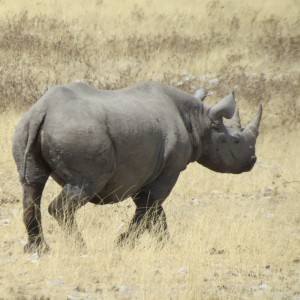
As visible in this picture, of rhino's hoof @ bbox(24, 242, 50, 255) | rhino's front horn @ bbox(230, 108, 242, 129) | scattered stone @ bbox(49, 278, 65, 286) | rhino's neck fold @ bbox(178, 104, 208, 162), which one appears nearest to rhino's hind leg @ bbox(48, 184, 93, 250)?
rhino's hoof @ bbox(24, 242, 50, 255)

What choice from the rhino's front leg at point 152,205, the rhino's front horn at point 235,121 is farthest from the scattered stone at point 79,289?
the rhino's front horn at point 235,121

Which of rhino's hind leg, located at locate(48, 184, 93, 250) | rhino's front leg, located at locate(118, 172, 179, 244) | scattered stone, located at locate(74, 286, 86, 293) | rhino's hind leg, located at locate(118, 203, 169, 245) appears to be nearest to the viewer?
scattered stone, located at locate(74, 286, 86, 293)

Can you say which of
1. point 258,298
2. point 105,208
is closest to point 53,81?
point 105,208

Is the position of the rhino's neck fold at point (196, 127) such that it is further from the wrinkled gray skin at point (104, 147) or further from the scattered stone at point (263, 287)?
the scattered stone at point (263, 287)

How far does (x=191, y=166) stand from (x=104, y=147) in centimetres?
745

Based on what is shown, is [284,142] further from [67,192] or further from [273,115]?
[67,192]

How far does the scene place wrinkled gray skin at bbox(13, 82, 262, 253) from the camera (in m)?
8.98

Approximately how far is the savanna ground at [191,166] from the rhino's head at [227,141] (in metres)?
0.72

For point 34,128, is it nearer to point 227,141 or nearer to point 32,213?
point 32,213

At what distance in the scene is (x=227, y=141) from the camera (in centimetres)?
1137

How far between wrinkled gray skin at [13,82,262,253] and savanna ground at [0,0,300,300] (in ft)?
1.32

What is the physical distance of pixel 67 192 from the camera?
909 centimetres

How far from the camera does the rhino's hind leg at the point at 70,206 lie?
9.09m

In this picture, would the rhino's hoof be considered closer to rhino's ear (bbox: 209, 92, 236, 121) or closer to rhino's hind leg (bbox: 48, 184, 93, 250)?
rhino's hind leg (bbox: 48, 184, 93, 250)
